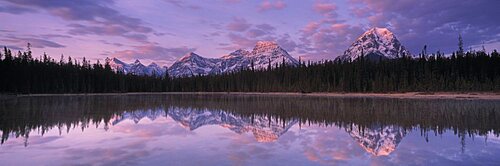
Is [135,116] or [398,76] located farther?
[398,76]

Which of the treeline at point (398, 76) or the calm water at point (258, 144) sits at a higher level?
the treeline at point (398, 76)

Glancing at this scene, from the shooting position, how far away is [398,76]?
293 feet

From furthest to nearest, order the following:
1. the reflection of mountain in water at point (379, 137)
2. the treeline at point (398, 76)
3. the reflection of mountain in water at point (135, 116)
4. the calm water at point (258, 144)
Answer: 1. the treeline at point (398, 76)
2. the reflection of mountain in water at point (135, 116)
3. the reflection of mountain in water at point (379, 137)
4. the calm water at point (258, 144)

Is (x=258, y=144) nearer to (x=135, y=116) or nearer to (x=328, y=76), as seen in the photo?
(x=135, y=116)

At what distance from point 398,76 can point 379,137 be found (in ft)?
260

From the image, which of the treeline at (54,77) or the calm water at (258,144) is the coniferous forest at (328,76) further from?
the calm water at (258,144)

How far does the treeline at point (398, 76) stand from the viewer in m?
76.7

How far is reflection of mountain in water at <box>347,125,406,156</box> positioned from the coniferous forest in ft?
190

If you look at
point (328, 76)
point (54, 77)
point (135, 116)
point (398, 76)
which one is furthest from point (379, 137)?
point (54, 77)

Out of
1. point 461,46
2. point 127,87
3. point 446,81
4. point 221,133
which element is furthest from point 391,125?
point 127,87

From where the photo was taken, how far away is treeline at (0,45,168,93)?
86.6 m

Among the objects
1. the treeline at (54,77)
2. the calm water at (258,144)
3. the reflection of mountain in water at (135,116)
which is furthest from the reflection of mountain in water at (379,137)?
the treeline at (54,77)

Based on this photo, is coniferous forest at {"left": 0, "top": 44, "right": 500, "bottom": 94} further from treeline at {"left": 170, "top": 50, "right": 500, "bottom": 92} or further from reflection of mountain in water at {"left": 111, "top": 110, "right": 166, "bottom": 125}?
reflection of mountain in water at {"left": 111, "top": 110, "right": 166, "bottom": 125}

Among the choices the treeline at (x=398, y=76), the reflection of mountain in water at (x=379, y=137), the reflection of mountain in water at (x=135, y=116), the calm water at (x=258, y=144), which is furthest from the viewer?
the treeline at (x=398, y=76)
